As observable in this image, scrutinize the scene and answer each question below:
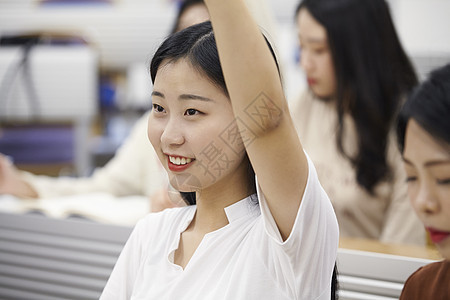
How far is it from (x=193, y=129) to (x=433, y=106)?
0.29 meters

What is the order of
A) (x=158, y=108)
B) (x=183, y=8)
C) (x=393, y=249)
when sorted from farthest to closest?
(x=183, y=8)
(x=393, y=249)
(x=158, y=108)

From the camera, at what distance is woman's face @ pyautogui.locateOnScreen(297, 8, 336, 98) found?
5.00 ft

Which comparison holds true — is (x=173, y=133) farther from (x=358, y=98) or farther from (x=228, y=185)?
(x=358, y=98)

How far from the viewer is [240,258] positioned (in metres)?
0.67

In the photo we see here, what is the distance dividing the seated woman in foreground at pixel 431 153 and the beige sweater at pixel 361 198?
2.47 ft

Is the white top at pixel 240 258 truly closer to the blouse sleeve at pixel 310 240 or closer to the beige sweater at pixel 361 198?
the blouse sleeve at pixel 310 240

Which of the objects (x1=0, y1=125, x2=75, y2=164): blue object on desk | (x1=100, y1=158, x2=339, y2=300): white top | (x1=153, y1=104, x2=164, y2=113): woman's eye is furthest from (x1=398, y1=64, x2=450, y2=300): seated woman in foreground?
(x1=0, y1=125, x2=75, y2=164): blue object on desk

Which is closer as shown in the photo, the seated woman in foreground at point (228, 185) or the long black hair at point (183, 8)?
the seated woman in foreground at point (228, 185)

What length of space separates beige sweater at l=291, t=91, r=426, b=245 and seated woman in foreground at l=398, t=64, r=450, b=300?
75cm

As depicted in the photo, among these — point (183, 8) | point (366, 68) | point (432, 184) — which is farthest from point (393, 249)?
point (183, 8)

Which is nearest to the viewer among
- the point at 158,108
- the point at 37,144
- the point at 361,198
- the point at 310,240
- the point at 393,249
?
the point at 310,240

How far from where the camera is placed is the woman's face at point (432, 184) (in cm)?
62

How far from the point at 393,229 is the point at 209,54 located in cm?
92

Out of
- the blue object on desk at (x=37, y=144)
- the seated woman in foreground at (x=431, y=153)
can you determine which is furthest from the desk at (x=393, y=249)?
the blue object on desk at (x=37, y=144)
